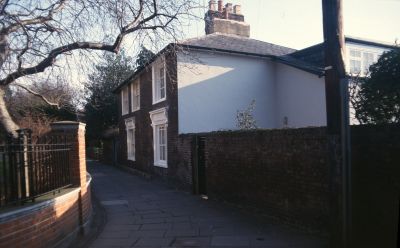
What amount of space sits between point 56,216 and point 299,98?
37.3 feet

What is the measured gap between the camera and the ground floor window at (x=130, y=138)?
24.4 meters

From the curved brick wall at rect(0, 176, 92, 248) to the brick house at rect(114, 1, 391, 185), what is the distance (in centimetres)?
659

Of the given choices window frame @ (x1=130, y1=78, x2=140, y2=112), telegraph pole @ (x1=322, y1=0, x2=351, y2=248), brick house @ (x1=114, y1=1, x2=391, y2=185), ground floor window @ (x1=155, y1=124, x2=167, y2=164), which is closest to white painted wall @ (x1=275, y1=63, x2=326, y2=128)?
brick house @ (x1=114, y1=1, x2=391, y2=185)

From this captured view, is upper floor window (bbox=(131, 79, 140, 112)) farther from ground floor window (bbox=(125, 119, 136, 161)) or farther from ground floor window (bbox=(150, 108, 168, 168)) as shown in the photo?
ground floor window (bbox=(150, 108, 168, 168))

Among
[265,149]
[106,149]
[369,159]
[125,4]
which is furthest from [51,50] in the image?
[106,149]

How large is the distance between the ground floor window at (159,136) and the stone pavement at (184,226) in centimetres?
437

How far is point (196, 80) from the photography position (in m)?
16.2

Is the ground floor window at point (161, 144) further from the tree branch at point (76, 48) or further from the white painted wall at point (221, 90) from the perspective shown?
the tree branch at point (76, 48)

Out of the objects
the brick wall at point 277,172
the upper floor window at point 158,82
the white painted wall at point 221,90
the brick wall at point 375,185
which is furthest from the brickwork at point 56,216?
the upper floor window at point 158,82

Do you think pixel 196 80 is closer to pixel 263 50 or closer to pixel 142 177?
pixel 263 50

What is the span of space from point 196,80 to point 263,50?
3909 mm

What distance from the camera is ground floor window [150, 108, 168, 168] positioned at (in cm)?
1773

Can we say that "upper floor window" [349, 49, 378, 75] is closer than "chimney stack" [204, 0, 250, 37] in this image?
Yes

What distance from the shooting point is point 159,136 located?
1892 centimetres
